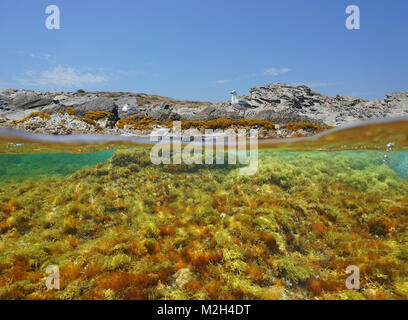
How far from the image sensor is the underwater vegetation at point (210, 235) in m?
3.99

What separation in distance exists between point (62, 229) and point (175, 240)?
399cm

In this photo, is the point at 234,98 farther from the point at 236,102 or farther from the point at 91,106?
the point at 91,106

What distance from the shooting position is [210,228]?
604cm

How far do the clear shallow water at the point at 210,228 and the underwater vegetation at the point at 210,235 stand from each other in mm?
33

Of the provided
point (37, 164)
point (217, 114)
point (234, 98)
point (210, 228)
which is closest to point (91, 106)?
point (217, 114)

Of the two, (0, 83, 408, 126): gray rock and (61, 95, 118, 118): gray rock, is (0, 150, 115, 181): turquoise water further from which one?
(0, 83, 408, 126): gray rock

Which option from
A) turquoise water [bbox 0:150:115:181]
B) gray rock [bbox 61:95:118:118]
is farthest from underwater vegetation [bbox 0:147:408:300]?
gray rock [bbox 61:95:118:118]

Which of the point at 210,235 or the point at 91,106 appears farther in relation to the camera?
the point at 91,106

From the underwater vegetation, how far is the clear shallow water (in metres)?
0.03

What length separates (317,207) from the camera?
23.9 feet

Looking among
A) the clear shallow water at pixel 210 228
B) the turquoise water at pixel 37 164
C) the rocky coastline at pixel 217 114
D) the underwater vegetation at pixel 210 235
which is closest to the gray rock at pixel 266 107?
the rocky coastline at pixel 217 114

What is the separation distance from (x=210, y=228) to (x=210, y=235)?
29 centimetres
